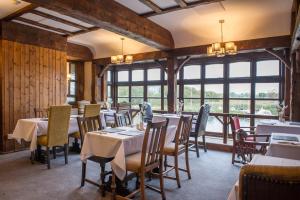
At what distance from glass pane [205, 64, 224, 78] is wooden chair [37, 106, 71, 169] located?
499 cm

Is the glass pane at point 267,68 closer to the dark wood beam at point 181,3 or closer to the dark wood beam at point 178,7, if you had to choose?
the dark wood beam at point 178,7

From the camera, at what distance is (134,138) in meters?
2.99

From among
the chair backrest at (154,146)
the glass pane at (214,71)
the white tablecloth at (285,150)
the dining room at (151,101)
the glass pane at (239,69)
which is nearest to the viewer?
the white tablecloth at (285,150)

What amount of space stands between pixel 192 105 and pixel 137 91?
2373mm

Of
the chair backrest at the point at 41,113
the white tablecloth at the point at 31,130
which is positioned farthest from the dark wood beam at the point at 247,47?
the white tablecloth at the point at 31,130

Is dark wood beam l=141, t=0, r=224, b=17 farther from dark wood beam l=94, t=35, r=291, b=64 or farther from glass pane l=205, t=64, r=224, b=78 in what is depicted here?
glass pane l=205, t=64, r=224, b=78

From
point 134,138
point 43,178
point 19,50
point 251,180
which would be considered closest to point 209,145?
point 134,138

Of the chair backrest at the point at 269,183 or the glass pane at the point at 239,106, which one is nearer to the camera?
the chair backrest at the point at 269,183

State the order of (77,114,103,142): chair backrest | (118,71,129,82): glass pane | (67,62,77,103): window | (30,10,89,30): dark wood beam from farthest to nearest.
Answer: (118,71,129,82): glass pane, (67,62,77,103): window, (30,10,89,30): dark wood beam, (77,114,103,142): chair backrest

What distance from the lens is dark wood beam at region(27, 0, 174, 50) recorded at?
132 inches

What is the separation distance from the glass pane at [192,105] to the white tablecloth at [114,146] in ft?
16.4

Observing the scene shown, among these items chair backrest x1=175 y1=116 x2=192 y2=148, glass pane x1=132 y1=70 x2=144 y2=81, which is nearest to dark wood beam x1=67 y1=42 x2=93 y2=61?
glass pane x1=132 y1=70 x2=144 y2=81

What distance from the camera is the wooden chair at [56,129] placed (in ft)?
13.1

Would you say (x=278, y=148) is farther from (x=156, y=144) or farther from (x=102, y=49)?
(x=102, y=49)
